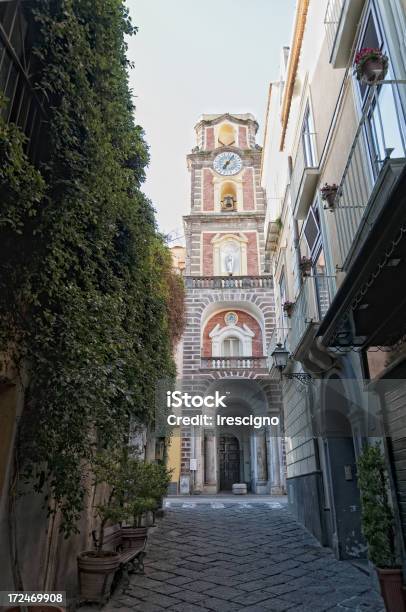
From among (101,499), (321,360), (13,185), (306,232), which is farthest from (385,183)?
(101,499)

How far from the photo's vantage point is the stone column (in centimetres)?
2064

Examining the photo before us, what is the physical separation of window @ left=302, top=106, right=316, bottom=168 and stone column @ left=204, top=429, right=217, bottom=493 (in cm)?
1593

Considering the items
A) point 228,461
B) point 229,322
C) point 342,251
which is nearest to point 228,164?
point 229,322

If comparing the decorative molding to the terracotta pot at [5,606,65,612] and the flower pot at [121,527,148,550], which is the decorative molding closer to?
the flower pot at [121,527,148,550]

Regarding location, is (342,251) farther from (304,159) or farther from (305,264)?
(304,159)

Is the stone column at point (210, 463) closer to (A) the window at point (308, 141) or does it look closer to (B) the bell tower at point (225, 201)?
(B) the bell tower at point (225, 201)

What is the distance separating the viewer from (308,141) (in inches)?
329

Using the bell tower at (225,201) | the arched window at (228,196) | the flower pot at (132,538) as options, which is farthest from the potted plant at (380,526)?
the arched window at (228,196)

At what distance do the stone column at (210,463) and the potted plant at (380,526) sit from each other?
1674cm

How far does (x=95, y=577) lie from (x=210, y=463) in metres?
16.9

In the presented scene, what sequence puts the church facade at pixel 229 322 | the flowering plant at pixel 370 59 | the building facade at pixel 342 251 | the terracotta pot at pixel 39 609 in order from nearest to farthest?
Result: the terracotta pot at pixel 39 609, the flowering plant at pixel 370 59, the building facade at pixel 342 251, the church facade at pixel 229 322

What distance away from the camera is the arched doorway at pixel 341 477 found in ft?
22.5

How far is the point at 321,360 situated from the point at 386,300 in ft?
10.3

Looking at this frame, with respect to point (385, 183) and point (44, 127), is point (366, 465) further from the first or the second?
point (44, 127)
